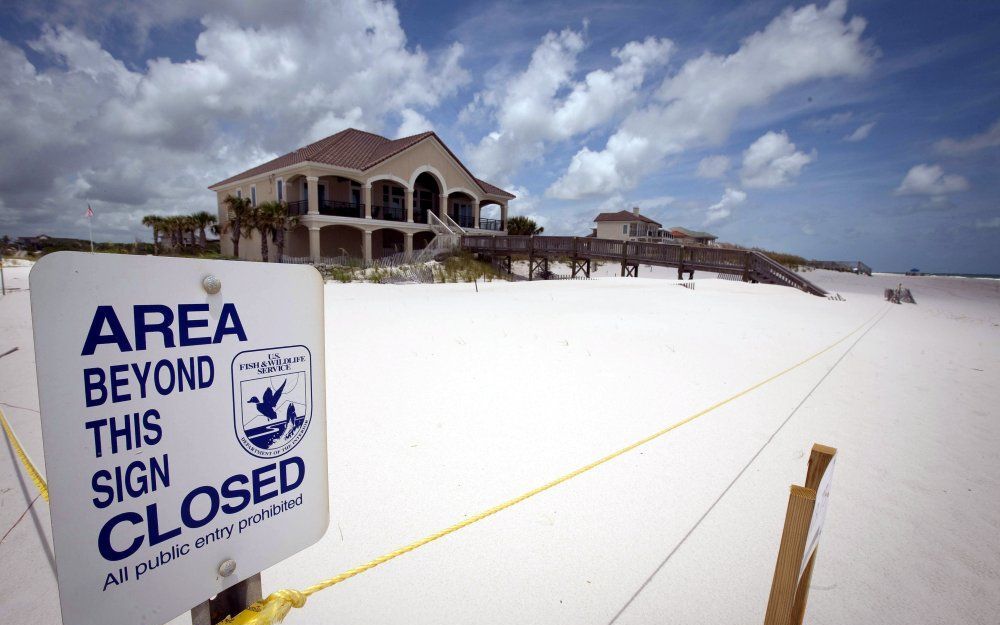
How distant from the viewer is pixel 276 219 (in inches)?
1020

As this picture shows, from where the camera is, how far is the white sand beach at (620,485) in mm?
2338

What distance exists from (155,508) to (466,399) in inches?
147

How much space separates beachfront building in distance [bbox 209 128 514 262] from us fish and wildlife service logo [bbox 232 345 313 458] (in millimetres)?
26548

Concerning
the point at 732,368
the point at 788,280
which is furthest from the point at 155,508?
the point at 788,280

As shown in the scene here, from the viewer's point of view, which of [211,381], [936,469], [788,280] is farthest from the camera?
[788,280]

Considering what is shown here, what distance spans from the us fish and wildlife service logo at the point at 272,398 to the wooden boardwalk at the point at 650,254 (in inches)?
887

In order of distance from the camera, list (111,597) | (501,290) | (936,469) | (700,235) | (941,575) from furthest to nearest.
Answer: (700,235) < (501,290) < (936,469) < (941,575) < (111,597)

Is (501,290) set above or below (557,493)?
above

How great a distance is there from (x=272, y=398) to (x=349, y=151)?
3248cm

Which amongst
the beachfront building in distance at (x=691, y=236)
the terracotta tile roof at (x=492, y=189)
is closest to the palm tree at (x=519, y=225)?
the terracotta tile roof at (x=492, y=189)

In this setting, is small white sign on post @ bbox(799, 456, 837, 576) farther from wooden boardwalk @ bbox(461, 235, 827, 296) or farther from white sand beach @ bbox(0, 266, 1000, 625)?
wooden boardwalk @ bbox(461, 235, 827, 296)

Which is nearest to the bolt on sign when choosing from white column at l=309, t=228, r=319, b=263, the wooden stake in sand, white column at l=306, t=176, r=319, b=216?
the wooden stake in sand

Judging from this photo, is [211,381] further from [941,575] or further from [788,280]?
[788,280]

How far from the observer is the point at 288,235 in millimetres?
28219
